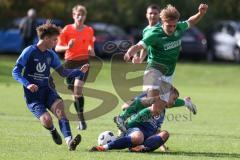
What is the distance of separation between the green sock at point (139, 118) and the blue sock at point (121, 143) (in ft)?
1.47

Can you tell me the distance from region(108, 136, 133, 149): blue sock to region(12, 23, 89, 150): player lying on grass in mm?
660

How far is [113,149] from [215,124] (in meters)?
5.14

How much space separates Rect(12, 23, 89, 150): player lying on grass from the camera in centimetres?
1042

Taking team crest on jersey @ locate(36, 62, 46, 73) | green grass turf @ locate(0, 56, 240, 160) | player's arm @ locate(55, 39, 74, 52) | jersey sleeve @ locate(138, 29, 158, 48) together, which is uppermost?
jersey sleeve @ locate(138, 29, 158, 48)

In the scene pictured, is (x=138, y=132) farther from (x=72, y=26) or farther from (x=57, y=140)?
(x=72, y=26)

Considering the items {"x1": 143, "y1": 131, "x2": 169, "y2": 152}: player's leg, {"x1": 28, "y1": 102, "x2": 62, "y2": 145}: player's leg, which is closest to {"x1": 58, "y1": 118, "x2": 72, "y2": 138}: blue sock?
{"x1": 28, "y1": 102, "x2": 62, "y2": 145}: player's leg

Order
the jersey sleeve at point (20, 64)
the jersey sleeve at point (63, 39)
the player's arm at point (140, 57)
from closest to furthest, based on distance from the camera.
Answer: the jersey sleeve at point (20, 64) → the player's arm at point (140, 57) → the jersey sleeve at point (63, 39)

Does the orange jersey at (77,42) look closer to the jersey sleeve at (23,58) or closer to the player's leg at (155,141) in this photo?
the jersey sleeve at (23,58)

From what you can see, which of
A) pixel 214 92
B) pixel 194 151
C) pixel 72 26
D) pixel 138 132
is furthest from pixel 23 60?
pixel 214 92

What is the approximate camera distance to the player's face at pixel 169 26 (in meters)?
10.6

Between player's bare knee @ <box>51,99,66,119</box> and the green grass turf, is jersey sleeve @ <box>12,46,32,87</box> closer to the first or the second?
player's bare knee @ <box>51,99,66,119</box>

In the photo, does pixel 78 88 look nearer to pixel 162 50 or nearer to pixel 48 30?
pixel 162 50

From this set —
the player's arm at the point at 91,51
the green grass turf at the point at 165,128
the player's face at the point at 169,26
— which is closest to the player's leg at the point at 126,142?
the green grass turf at the point at 165,128

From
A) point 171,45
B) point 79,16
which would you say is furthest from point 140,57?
point 79,16
